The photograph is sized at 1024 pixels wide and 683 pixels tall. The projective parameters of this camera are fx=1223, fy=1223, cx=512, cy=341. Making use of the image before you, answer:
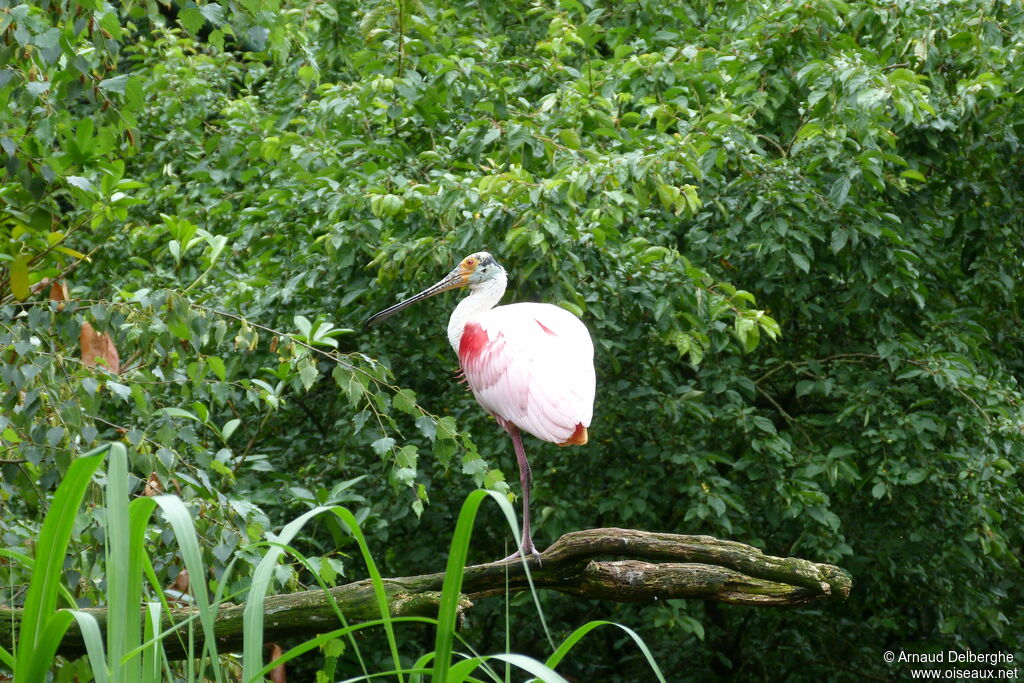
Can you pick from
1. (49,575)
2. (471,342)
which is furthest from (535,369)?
(49,575)

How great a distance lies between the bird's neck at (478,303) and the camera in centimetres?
462

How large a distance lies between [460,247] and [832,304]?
2.55 meters

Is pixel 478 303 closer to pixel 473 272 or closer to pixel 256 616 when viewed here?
pixel 473 272

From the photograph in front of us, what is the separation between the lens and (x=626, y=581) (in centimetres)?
330

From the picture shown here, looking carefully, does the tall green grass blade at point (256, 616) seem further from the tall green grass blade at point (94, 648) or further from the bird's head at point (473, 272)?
the bird's head at point (473, 272)

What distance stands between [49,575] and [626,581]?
6.43ft

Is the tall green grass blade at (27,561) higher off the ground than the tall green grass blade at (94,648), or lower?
lower

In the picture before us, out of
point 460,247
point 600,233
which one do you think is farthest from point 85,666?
point 600,233

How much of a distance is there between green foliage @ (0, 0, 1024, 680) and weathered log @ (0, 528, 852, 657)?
38.4 inches

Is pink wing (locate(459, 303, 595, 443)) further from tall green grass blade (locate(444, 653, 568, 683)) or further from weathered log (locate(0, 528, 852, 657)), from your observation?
tall green grass blade (locate(444, 653, 568, 683))

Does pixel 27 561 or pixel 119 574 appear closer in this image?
pixel 119 574

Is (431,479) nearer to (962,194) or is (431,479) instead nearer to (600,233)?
(600,233)

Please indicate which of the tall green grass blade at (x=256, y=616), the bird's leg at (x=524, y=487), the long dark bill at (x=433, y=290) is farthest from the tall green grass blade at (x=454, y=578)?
the long dark bill at (x=433, y=290)

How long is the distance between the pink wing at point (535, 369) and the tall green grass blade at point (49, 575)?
93.1 inches
